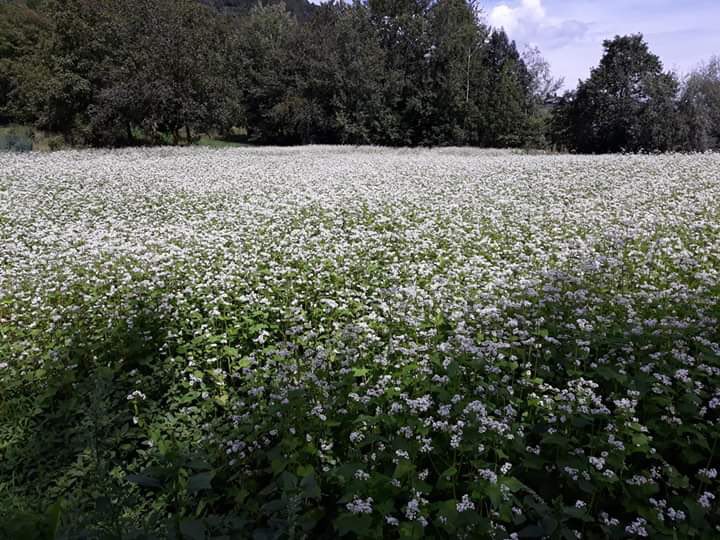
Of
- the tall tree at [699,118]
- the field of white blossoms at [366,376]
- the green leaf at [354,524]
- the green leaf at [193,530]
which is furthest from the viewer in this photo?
the tall tree at [699,118]

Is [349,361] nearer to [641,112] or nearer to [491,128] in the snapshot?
[641,112]

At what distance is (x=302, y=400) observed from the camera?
10.9ft

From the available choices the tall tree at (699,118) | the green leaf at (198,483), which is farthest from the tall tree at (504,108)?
the green leaf at (198,483)

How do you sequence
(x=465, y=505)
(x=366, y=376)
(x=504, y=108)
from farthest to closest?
(x=504, y=108)
(x=366, y=376)
(x=465, y=505)

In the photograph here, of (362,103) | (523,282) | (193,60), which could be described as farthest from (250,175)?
(362,103)

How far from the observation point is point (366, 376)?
152 inches

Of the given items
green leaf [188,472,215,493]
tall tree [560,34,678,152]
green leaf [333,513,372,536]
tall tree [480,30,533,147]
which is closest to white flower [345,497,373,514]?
green leaf [333,513,372,536]

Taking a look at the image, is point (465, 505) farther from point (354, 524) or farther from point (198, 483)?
point (198, 483)

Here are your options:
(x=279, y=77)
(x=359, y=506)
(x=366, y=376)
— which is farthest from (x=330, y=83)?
(x=359, y=506)

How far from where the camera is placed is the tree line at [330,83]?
26.1 m

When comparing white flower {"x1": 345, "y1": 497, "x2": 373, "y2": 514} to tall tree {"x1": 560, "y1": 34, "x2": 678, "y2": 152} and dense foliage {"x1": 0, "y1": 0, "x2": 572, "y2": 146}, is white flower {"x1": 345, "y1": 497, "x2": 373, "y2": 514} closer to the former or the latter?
tall tree {"x1": 560, "y1": 34, "x2": 678, "y2": 152}

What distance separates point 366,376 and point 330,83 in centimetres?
3727

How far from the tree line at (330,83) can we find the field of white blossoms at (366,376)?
2028 centimetres

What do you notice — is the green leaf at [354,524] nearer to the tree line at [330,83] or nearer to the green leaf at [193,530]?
the green leaf at [193,530]
